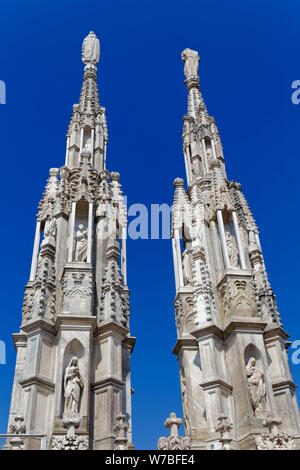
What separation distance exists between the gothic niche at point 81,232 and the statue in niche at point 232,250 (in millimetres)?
5240

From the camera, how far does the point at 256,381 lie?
14.1 meters

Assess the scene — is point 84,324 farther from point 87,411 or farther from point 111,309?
point 87,411

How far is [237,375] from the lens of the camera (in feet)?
47.3

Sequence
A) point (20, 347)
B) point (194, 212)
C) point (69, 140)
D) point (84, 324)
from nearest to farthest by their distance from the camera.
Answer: point (84, 324) → point (20, 347) → point (194, 212) → point (69, 140)

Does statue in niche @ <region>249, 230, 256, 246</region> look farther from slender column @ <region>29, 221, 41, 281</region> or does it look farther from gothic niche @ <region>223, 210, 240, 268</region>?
slender column @ <region>29, 221, 41, 281</region>

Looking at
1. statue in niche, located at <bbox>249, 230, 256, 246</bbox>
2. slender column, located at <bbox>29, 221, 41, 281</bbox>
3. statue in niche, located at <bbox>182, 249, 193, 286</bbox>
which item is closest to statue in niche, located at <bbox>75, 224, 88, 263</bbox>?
slender column, located at <bbox>29, 221, 41, 281</bbox>

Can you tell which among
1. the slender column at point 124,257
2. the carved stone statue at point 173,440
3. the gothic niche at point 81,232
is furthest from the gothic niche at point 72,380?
the slender column at point 124,257

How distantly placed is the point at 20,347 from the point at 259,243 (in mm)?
10358

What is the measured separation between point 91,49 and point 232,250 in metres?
16.8

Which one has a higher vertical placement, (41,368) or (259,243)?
(259,243)

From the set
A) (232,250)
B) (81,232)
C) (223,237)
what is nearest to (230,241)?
(232,250)

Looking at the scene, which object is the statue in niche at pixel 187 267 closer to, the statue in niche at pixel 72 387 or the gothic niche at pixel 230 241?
the gothic niche at pixel 230 241
